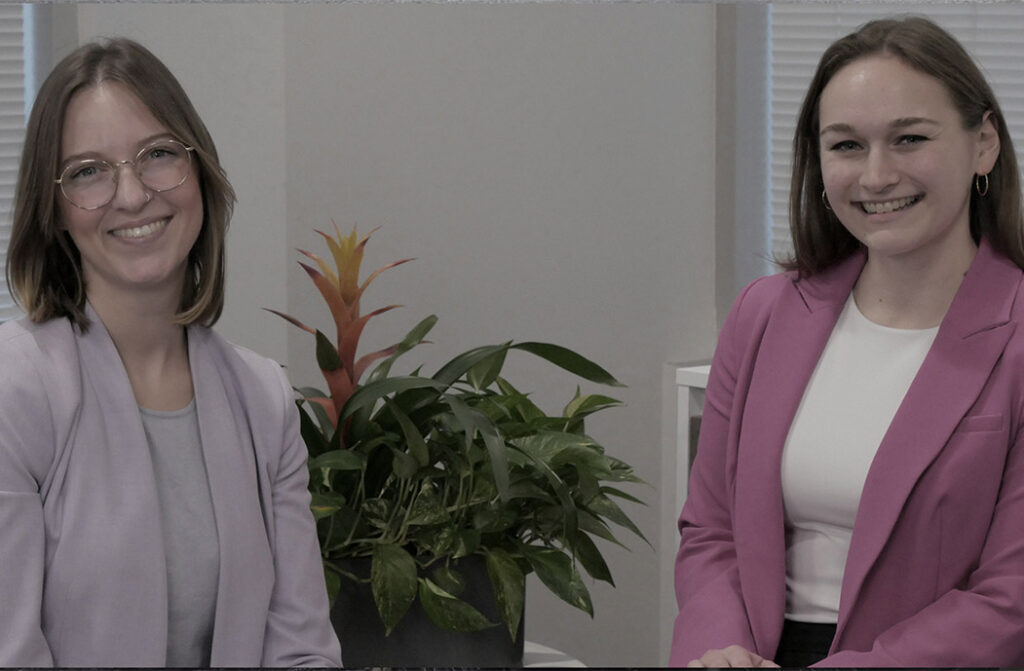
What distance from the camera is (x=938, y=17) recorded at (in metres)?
0.91

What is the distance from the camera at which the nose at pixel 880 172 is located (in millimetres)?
868

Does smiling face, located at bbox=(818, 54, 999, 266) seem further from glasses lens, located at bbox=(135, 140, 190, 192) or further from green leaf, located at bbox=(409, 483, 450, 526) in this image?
glasses lens, located at bbox=(135, 140, 190, 192)

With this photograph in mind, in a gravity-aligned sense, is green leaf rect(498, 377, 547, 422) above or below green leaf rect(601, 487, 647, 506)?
above

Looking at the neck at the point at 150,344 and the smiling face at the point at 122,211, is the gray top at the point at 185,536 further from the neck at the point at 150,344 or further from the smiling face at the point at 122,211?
the smiling face at the point at 122,211

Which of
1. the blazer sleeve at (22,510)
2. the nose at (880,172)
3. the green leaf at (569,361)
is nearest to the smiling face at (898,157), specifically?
the nose at (880,172)

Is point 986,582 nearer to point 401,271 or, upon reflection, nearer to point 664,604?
point 664,604

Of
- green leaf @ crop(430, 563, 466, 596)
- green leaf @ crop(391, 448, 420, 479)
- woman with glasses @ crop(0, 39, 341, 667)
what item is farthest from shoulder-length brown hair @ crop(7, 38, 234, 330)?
green leaf @ crop(430, 563, 466, 596)

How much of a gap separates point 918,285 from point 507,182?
389mm

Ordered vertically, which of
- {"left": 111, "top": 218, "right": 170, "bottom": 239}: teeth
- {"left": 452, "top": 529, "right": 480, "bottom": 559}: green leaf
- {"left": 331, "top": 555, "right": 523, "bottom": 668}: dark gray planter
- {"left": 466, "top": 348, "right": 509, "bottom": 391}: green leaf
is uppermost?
{"left": 111, "top": 218, "right": 170, "bottom": 239}: teeth

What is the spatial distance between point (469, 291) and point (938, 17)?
19.4 inches

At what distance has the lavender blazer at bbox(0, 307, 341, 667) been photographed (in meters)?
0.80

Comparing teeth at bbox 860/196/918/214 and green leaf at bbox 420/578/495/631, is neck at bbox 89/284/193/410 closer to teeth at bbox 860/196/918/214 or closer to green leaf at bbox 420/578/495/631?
green leaf at bbox 420/578/495/631

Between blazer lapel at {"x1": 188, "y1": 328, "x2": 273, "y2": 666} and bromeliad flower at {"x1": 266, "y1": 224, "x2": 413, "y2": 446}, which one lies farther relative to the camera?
bromeliad flower at {"x1": 266, "y1": 224, "x2": 413, "y2": 446}

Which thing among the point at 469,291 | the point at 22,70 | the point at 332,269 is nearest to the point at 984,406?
the point at 469,291
